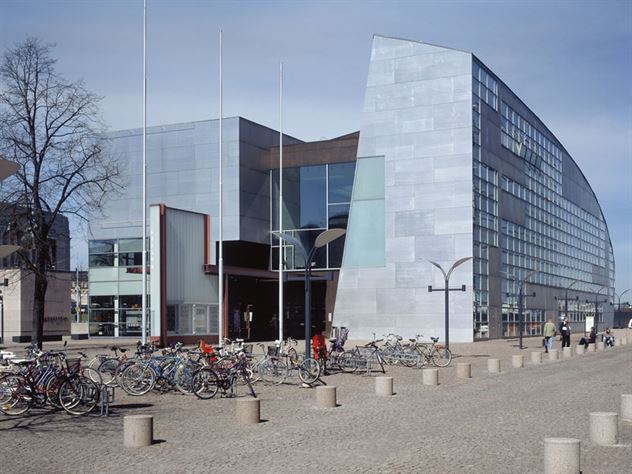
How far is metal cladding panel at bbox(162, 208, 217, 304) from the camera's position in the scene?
47.2 m

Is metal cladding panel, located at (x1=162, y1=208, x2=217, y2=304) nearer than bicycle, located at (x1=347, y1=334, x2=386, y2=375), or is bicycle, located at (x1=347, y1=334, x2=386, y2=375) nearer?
bicycle, located at (x1=347, y1=334, x2=386, y2=375)

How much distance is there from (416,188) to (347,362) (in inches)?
1132

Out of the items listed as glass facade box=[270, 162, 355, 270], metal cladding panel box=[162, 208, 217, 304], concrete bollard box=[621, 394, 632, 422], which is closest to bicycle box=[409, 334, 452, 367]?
concrete bollard box=[621, 394, 632, 422]

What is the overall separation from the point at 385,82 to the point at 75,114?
80.5 ft

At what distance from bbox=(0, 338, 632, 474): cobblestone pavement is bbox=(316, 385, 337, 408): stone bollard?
35 cm

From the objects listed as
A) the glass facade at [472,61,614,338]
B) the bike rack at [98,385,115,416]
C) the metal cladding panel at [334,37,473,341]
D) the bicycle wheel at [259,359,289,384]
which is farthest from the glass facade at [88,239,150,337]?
the bike rack at [98,385,115,416]

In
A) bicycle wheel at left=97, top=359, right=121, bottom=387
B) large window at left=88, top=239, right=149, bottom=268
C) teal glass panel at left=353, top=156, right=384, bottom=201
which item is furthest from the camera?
large window at left=88, top=239, right=149, bottom=268

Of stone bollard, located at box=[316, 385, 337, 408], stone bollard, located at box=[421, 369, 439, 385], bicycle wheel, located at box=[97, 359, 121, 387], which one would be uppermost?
bicycle wheel, located at box=[97, 359, 121, 387]

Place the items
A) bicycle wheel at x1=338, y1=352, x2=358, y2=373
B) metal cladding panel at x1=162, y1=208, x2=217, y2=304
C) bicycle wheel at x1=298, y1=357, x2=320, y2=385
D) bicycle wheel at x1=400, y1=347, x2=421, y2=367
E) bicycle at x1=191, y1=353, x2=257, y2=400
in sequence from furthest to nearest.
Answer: metal cladding panel at x1=162, y1=208, x2=217, y2=304, bicycle wheel at x1=400, y1=347, x2=421, y2=367, bicycle wheel at x1=338, y1=352, x2=358, y2=373, bicycle wheel at x1=298, y1=357, x2=320, y2=385, bicycle at x1=191, y1=353, x2=257, y2=400

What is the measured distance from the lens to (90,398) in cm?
1652

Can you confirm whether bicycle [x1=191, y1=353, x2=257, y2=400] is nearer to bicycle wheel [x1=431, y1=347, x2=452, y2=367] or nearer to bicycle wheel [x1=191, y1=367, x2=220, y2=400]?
bicycle wheel [x1=191, y1=367, x2=220, y2=400]

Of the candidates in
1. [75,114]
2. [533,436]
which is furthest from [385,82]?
[533,436]

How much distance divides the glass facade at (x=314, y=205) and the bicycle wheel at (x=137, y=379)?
3715 cm

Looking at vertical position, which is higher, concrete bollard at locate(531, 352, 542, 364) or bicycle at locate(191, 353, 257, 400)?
bicycle at locate(191, 353, 257, 400)
